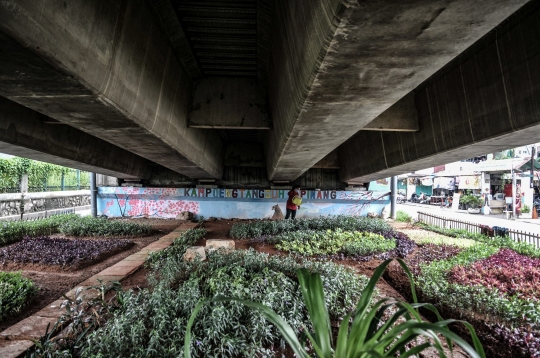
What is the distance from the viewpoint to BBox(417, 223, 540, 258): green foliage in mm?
7942

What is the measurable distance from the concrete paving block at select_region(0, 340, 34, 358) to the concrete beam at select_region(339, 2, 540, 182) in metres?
6.23

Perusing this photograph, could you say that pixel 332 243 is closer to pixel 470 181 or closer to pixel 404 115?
pixel 404 115

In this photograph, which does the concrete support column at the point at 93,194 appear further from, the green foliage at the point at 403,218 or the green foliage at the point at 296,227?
the green foliage at the point at 403,218

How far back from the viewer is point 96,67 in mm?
2512

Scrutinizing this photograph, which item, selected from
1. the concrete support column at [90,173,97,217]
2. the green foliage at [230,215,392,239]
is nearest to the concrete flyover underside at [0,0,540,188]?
the green foliage at [230,215,392,239]

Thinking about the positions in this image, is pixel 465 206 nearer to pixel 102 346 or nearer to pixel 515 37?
pixel 515 37

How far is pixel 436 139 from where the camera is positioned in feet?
16.4

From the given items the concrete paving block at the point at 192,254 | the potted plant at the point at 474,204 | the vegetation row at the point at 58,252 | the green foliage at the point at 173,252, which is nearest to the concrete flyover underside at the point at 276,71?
the concrete paving block at the point at 192,254

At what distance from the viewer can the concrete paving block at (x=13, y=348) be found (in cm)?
316

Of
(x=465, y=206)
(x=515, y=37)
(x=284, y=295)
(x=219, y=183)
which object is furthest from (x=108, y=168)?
(x=465, y=206)

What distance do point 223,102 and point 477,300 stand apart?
5336mm

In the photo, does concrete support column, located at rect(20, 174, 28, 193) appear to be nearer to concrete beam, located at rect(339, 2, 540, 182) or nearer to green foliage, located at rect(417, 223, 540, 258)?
concrete beam, located at rect(339, 2, 540, 182)

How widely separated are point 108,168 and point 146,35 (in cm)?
661

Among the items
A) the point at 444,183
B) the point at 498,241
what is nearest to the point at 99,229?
the point at 498,241
